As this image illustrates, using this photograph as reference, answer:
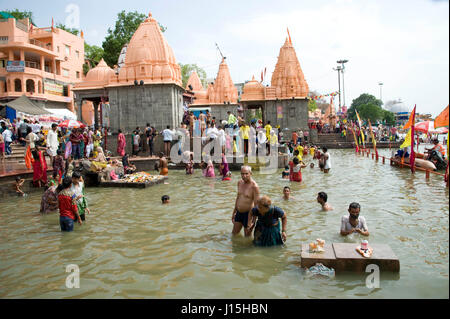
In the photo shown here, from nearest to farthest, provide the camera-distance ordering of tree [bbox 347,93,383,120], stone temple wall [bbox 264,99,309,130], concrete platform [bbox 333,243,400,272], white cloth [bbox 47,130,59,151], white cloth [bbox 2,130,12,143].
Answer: concrete platform [bbox 333,243,400,272], white cloth [bbox 47,130,59,151], white cloth [bbox 2,130,12,143], stone temple wall [bbox 264,99,309,130], tree [bbox 347,93,383,120]

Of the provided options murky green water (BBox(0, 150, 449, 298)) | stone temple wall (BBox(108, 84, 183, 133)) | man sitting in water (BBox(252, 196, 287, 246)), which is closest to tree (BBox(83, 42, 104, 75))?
stone temple wall (BBox(108, 84, 183, 133))

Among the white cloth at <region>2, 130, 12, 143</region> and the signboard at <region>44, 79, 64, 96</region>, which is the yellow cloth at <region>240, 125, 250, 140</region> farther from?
the signboard at <region>44, 79, 64, 96</region>

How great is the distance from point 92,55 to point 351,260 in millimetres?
42345

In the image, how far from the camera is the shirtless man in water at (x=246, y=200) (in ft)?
19.1

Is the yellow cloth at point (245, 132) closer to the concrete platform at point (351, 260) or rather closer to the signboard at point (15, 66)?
the concrete platform at point (351, 260)

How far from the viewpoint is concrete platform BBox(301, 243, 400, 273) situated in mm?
4312

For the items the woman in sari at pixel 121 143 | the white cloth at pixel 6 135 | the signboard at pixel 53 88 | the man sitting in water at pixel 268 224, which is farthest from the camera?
the signboard at pixel 53 88

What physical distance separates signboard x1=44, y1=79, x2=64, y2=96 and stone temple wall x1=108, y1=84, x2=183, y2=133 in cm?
1570

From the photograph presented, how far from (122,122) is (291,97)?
13.8 metres

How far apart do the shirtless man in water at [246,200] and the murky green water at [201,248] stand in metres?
0.26

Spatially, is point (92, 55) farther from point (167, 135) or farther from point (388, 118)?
point (388, 118)

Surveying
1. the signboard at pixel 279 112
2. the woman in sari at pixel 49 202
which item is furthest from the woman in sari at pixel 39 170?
the signboard at pixel 279 112

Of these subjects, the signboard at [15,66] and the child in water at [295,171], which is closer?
the child in water at [295,171]
